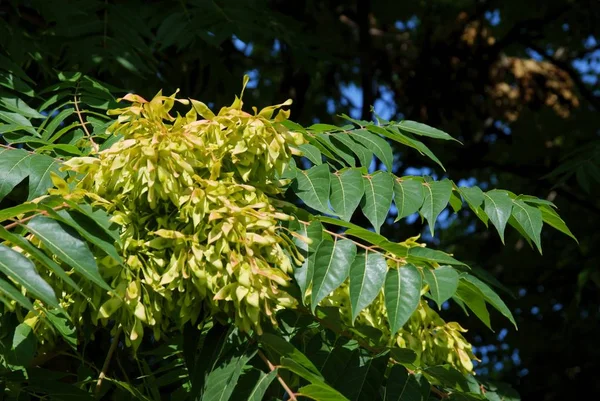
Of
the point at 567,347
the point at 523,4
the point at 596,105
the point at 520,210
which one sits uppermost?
the point at 523,4

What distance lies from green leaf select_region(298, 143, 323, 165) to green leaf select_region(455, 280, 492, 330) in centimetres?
63

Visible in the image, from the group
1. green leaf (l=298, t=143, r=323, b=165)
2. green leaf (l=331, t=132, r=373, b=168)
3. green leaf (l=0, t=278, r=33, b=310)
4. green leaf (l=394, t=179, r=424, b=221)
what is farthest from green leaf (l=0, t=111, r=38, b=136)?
green leaf (l=394, t=179, r=424, b=221)

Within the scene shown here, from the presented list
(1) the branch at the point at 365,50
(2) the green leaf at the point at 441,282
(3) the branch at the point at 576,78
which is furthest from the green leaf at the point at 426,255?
(3) the branch at the point at 576,78

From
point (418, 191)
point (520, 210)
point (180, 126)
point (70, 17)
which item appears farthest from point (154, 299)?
point (70, 17)

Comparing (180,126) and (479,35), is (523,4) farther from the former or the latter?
(180,126)

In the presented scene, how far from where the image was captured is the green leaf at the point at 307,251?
2184mm

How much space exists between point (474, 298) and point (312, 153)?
2.40 feet

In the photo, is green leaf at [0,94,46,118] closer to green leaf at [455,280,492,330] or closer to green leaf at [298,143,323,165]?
green leaf at [298,143,323,165]

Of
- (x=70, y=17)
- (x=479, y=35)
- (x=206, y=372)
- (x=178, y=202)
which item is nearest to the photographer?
(x=178, y=202)

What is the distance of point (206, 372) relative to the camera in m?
2.18

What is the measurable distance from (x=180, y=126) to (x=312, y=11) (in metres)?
4.52

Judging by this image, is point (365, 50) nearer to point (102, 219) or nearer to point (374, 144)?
point (374, 144)

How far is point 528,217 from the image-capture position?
8.62ft

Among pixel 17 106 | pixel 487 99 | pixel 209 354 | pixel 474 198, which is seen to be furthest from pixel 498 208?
pixel 487 99
